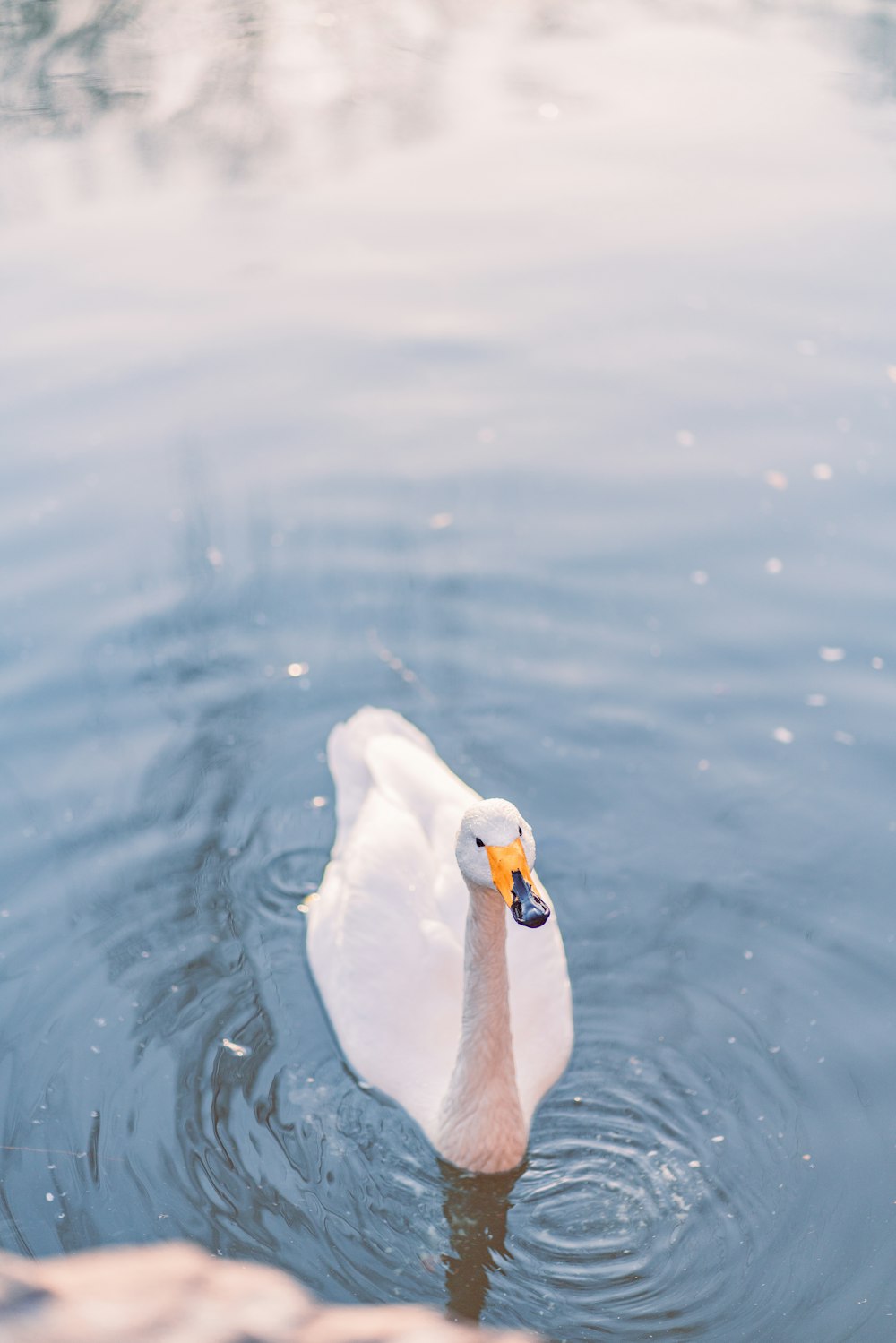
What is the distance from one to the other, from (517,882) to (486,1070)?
1.04 metres

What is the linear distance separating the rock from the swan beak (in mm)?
3053

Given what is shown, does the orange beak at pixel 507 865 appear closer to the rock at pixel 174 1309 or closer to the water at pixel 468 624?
the water at pixel 468 624

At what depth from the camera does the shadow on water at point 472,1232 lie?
527 cm

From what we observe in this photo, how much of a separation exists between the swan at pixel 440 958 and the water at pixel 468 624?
0.17 m

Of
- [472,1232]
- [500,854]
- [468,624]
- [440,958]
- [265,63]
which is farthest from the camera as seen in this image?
[265,63]

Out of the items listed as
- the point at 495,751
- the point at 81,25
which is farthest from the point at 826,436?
the point at 81,25

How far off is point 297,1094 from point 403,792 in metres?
1.55

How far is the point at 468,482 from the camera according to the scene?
9.45 meters

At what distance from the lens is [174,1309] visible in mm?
1440

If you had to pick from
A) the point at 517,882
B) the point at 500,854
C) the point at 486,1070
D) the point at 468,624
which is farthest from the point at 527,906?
the point at 468,624

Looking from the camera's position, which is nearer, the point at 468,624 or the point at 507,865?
the point at 507,865

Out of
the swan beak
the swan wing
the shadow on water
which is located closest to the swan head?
the swan beak

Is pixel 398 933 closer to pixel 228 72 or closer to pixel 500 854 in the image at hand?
pixel 500 854

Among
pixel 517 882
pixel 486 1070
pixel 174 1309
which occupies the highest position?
pixel 174 1309
